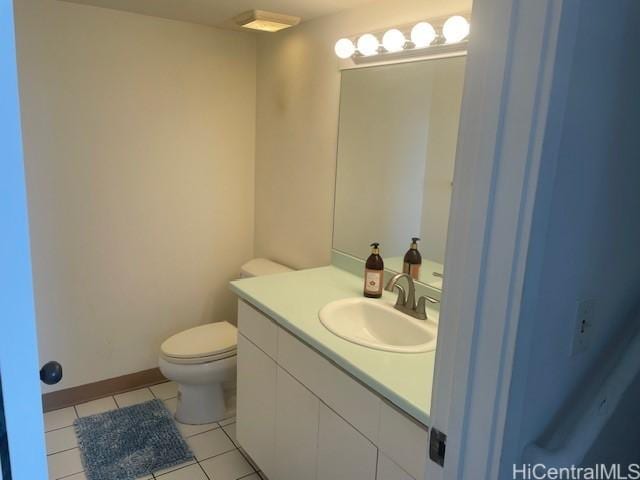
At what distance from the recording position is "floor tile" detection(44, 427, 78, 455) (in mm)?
2283

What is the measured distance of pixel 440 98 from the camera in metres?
1.86

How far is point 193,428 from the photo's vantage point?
8.14ft

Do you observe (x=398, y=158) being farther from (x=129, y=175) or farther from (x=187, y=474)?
(x=187, y=474)

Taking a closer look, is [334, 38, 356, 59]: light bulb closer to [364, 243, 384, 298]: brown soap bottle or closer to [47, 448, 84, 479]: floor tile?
[364, 243, 384, 298]: brown soap bottle

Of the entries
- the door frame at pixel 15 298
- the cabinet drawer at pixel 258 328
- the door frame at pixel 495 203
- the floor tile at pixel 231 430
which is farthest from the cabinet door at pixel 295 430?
the door frame at pixel 15 298

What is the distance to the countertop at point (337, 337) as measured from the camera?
50.9 inches

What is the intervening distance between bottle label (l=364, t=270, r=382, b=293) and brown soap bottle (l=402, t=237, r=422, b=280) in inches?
4.5

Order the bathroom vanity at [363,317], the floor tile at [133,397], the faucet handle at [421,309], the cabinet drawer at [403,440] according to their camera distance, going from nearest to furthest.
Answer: the cabinet drawer at [403,440] < the bathroom vanity at [363,317] < the faucet handle at [421,309] < the floor tile at [133,397]

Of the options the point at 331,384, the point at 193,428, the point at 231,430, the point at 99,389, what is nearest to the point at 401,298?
Result: the point at 331,384

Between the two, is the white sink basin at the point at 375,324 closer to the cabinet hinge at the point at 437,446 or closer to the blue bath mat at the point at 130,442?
the cabinet hinge at the point at 437,446

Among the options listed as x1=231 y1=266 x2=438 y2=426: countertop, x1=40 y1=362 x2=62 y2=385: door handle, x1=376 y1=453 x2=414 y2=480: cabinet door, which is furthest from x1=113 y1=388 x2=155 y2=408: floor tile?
x1=40 y1=362 x2=62 y2=385: door handle

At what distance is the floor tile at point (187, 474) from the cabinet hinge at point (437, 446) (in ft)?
5.02

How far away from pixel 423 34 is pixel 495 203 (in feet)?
4.06

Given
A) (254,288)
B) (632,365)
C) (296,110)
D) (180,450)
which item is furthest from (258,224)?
(632,365)
